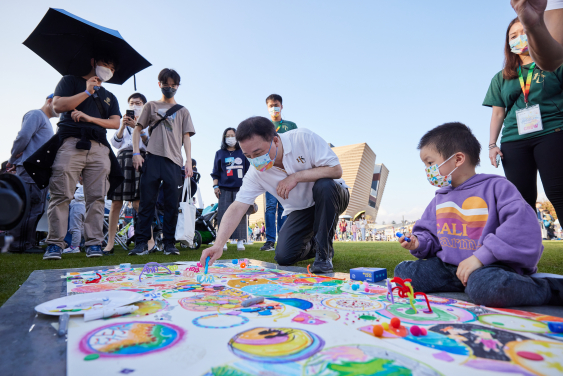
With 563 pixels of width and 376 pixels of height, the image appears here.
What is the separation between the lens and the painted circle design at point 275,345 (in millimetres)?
708

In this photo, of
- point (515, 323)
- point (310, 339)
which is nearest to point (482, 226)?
point (515, 323)

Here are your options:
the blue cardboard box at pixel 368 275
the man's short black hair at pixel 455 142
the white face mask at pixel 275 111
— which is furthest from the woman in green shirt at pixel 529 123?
the white face mask at pixel 275 111

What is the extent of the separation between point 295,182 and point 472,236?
1104 millimetres

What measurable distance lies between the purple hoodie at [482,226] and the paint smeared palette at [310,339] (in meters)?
0.24

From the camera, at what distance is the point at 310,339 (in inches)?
31.9

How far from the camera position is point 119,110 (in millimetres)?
3305

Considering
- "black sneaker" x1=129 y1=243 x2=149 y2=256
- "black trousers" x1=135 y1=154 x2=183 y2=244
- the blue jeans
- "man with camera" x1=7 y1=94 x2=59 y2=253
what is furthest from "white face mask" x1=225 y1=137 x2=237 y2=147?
"man with camera" x1=7 y1=94 x2=59 y2=253

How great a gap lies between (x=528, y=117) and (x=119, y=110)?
332 centimetres

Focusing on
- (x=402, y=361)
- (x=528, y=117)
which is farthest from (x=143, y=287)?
(x=528, y=117)

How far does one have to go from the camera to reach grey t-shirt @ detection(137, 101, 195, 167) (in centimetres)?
349

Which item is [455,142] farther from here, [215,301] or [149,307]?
[149,307]

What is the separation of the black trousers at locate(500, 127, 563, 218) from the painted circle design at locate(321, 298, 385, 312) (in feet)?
3.89

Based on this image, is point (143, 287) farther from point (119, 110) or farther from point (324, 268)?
point (119, 110)

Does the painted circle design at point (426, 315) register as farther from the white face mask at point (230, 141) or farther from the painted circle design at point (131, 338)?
the white face mask at point (230, 141)
